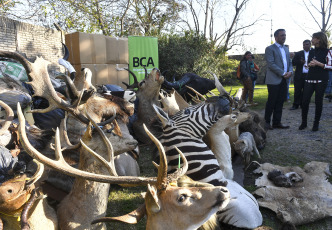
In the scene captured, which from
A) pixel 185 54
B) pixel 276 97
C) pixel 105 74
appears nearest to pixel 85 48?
pixel 105 74

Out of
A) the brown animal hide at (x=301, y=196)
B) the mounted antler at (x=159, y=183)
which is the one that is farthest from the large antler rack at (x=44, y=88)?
the brown animal hide at (x=301, y=196)

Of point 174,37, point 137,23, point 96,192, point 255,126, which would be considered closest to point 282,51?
point 255,126

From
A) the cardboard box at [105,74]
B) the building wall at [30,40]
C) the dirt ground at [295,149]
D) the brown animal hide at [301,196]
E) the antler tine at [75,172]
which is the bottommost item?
the dirt ground at [295,149]

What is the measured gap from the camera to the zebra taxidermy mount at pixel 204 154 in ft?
6.87

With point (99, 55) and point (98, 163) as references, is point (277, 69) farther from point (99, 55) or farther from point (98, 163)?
point (98, 163)

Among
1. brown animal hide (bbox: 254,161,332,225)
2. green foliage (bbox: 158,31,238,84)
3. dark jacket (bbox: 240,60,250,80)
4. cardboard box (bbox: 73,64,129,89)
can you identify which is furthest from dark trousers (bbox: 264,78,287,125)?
green foliage (bbox: 158,31,238,84)

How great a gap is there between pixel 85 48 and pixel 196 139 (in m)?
5.64

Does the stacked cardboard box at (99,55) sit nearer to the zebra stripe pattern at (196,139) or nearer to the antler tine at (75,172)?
the zebra stripe pattern at (196,139)

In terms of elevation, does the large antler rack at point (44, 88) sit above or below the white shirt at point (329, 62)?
below

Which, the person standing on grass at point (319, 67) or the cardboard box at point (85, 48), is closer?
the person standing on grass at point (319, 67)

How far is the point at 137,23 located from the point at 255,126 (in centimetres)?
1427

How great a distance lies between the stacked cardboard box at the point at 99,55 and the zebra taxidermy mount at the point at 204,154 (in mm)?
5085

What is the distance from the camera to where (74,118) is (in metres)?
2.45

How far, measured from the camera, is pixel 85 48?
281 inches
